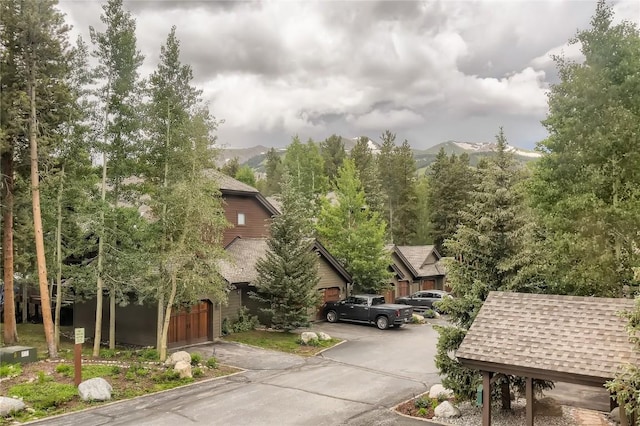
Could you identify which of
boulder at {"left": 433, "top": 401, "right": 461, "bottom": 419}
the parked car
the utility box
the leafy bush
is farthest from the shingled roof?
the parked car

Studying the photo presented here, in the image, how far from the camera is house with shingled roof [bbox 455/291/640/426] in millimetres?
11125

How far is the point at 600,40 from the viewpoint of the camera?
18.0m

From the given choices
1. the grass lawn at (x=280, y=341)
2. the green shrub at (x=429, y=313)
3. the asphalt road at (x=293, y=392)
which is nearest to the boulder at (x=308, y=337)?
the grass lawn at (x=280, y=341)

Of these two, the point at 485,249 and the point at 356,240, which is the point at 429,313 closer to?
the point at 356,240

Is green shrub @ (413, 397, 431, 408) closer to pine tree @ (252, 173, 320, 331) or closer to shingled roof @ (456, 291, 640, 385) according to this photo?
shingled roof @ (456, 291, 640, 385)

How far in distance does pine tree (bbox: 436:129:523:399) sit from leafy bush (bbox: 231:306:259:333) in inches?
552

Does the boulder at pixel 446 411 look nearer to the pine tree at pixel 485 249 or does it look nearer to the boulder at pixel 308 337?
the pine tree at pixel 485 249

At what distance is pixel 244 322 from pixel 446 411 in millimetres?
15041

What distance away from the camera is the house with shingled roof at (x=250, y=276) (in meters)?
26.9

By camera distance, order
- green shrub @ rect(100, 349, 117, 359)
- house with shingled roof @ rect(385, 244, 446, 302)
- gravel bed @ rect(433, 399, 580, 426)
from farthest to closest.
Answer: house with shingled roof @ rect(385, 244, 446, 302)
green shrub @ rect(100, 349, 117, 359)
gravel bed @ rect(433, 399, 580, 426)

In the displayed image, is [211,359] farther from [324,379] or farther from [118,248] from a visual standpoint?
[118,248]

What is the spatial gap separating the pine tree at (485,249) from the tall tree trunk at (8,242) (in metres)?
18.9

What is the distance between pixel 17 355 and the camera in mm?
18516

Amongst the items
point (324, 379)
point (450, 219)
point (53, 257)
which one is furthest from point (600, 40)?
point (450, 219)
